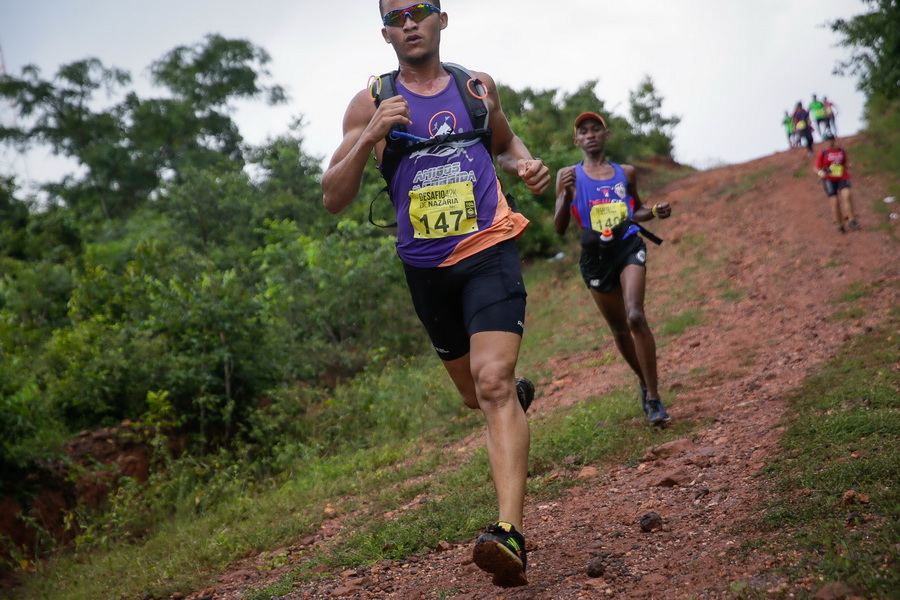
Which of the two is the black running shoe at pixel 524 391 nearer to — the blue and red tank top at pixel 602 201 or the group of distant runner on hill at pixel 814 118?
the blue and red tank top at pixel 602 201

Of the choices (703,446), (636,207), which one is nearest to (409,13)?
(703,446)

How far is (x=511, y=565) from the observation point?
2.88 metres

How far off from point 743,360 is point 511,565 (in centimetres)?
554

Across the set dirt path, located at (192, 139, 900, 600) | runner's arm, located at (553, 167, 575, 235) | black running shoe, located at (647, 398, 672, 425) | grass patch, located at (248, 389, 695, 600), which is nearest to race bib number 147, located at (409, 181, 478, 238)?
dirt path, located at (192, 139, 900, 600)

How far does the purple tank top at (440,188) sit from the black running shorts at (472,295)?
0.29 ft

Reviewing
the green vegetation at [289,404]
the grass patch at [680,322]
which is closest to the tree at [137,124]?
the green vegetation at [289,404]

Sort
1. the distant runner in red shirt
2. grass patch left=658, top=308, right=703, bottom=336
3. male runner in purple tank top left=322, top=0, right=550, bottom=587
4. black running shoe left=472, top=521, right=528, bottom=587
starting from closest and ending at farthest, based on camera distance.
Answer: black running shoe left=472, top=521, right=528, bottom=587 < male runner in purple tank top left=322, top=0, right=550, bottom=587 < grass patch left=658, top=308, right=703, bottom=336 < the distant runner in red shirt

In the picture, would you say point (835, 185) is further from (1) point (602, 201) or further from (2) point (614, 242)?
(2) point (614, 242)

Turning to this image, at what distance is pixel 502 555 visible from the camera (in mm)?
2859

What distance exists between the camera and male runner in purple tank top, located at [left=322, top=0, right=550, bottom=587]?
3.31 metres

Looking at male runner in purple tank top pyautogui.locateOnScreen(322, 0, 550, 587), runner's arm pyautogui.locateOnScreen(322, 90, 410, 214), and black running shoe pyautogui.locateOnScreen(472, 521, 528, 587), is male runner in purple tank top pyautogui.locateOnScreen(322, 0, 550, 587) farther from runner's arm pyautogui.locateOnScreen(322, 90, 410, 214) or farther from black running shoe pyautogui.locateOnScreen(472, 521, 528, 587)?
black running shoe pyautogui.locateOnScreen(472, 521, 528, 587)

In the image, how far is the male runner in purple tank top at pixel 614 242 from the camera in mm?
5781

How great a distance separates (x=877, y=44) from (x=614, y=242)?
12.5 meters

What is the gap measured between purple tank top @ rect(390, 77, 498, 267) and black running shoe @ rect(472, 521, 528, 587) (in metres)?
1.20
